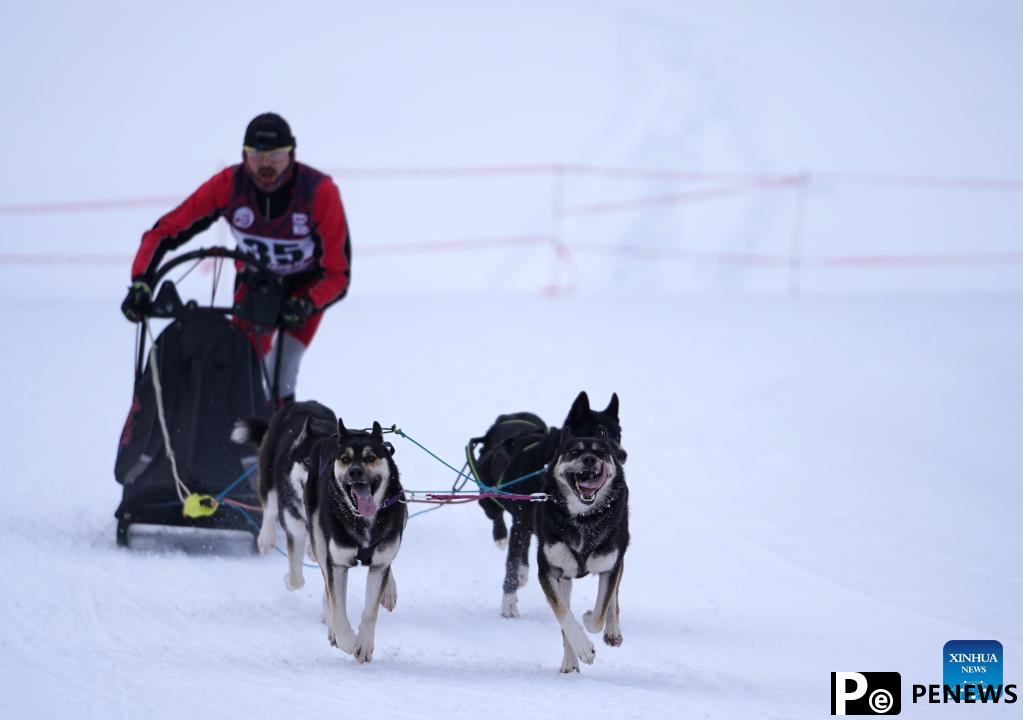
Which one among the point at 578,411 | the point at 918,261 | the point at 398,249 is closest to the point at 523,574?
the point at 578,411

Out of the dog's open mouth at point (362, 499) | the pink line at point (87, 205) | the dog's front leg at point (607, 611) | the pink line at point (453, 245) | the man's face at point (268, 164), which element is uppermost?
the pink line at point (87, 205)

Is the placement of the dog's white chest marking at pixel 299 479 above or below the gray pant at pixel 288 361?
below

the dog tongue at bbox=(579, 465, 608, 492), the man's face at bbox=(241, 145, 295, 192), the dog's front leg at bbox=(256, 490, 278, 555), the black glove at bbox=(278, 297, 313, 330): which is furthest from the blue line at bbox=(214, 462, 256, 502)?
the dog tongue at bbox=(579, 465, 608, 492)

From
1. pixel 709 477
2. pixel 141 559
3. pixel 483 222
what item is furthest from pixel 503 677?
pixel 483 222

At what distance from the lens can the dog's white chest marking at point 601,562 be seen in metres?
4.16

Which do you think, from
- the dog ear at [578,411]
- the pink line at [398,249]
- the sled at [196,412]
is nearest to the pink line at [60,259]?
the pink line at [398,249]

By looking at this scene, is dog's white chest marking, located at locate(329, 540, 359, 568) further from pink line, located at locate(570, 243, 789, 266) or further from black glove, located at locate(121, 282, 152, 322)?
pink line, located at locate(570, 243, 789, 266)

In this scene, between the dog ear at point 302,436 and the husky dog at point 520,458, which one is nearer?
the husky dog at point 520,458

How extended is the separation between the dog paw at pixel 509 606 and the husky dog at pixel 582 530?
745 millimetres

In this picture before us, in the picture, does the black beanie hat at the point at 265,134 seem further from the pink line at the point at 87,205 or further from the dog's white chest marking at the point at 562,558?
the pink line at the point at 87,205

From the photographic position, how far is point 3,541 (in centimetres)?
561

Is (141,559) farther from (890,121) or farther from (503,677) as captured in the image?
(890,121)

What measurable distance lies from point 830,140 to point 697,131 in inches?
63.2

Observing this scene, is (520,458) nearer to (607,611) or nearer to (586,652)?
(607,611)
